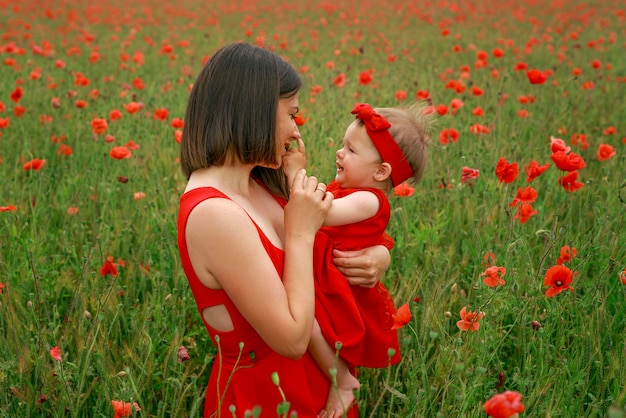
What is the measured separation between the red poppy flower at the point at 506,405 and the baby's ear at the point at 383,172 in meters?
0.96

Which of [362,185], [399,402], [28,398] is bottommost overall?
[399,402]

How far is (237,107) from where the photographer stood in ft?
5.27

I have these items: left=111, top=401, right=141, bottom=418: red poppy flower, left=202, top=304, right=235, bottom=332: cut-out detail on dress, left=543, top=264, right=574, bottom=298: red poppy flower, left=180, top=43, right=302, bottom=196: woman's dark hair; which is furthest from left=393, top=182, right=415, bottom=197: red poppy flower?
Result: left=111, top=401, right=141, bottom=418: red poppy flower

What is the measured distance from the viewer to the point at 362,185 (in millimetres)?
2004

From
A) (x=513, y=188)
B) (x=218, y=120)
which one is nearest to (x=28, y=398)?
(x=218, y=120)

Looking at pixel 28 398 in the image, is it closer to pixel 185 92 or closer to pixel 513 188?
pixel 513 188

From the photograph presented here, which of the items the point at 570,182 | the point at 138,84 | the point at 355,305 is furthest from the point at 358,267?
the point at 138,84

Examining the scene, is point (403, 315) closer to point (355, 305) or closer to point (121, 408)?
point (355, 305)

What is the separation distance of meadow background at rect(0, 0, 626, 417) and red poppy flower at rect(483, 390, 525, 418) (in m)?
0.16

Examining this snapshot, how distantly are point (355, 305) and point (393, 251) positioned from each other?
0.98 meters

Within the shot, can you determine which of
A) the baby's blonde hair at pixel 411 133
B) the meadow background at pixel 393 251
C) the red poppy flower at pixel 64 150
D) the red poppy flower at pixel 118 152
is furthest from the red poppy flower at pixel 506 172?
the red poppy flower at pixel 64 150

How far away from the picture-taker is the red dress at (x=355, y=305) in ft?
5.77

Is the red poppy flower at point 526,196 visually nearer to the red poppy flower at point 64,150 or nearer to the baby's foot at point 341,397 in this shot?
the baby's foot at point 341,397

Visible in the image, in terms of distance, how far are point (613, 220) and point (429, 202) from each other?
857 millimetres
